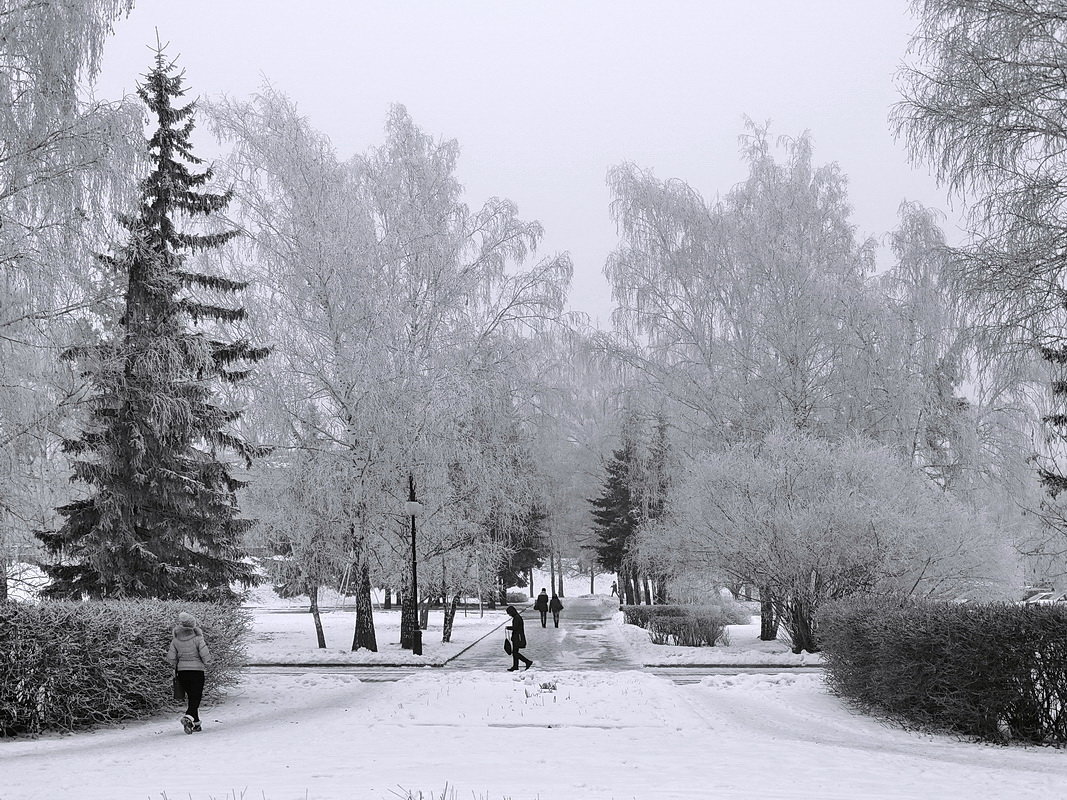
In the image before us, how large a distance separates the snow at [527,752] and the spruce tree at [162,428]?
5.06 metres

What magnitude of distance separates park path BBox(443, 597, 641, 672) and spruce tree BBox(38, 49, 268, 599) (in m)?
6.01

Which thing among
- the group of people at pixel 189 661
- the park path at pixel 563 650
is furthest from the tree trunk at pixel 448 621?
the group of people at pixel 189 661

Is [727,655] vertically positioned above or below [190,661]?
below

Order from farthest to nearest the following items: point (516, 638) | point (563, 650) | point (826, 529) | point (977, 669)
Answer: point (563, 650)
point (826, 529)
point (516, 638)
point (977, 669)

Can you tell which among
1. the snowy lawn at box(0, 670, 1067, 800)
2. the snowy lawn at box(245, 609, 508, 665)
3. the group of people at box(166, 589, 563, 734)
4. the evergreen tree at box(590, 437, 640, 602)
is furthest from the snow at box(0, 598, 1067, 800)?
the evergreen tree at box(590, 437, 640, 602)

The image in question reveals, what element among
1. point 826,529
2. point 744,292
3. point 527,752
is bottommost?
point 527,752

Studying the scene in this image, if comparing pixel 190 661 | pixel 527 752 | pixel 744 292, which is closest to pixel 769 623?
pixel 744 292

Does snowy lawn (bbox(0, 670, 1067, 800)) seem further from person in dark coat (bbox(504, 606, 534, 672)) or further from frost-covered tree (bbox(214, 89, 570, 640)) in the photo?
frost-covered tree (bbox(214, 89, 570, 640))

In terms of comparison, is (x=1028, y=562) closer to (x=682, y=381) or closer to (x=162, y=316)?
(x=682, y=381)

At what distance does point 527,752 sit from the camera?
9.80 meters

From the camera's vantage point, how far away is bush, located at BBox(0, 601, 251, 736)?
1104cm

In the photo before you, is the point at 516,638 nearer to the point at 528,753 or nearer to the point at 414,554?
the point at 414,554

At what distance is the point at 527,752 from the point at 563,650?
1514 cm

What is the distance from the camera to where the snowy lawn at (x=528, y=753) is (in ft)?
25.9
